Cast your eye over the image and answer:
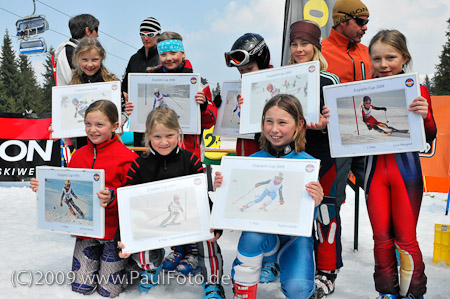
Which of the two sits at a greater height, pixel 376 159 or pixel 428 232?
pixel 376 159

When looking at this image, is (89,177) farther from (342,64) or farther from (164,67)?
(342,64)

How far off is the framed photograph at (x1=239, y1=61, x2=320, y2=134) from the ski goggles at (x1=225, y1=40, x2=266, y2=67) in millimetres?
322

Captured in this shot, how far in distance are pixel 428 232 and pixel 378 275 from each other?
2.47 m

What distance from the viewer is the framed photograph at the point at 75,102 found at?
312 cm

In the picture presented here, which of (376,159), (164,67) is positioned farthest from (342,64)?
(164,67)

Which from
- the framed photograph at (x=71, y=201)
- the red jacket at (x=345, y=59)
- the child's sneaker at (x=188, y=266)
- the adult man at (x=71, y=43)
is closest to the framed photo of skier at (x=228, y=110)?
the red jacket at (x=345, y=59)

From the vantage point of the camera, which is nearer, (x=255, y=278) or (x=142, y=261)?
(x=255, y=278)

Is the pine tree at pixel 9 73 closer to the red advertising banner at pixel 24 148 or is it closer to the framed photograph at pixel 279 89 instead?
the red advertising banner at pixel 24 148

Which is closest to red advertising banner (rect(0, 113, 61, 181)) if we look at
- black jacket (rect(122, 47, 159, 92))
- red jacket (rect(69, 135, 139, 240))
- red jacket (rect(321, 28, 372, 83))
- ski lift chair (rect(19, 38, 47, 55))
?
black jacket (rect(122, 47, 159, 92))

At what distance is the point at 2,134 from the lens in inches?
289

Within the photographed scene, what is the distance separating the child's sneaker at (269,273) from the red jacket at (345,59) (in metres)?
1.51

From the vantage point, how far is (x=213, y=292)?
250 cm

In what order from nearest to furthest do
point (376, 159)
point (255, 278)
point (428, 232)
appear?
point (255, 278), point (376, 159), point (428, 232)

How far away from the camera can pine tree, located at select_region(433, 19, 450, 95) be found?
3416 centimetres
